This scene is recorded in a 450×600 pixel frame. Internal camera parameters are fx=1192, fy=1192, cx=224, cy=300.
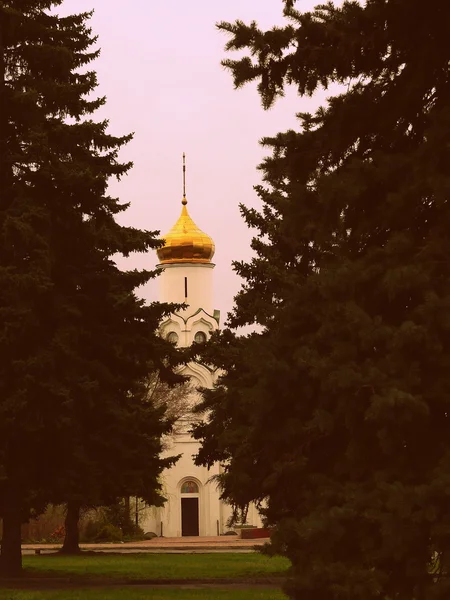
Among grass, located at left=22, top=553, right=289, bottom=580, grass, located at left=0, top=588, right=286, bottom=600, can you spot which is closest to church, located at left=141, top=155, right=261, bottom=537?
grass, located at left=22, top=553, right=289, bottom=580

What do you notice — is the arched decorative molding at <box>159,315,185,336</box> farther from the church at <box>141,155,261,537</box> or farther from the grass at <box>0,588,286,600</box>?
the grass at <box>0,588,286,600</box>

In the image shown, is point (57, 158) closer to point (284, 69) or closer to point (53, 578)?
point (53, 578)

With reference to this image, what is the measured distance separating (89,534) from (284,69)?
39.9 metres

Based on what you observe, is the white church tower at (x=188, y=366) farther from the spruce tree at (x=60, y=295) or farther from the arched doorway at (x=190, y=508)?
the spruce tree at (x=60, y=295)

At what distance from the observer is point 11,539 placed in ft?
70.1

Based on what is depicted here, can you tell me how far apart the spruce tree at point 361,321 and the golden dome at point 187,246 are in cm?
5075

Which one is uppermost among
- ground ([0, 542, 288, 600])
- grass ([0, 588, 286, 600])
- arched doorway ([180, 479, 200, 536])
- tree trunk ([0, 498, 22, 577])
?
arched doorway ([180, 479, 200, 536])

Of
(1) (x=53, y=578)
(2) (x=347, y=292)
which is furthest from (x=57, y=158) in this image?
(2) (x=347, y=292)

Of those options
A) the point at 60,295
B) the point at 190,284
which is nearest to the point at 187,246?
the point at 190,284

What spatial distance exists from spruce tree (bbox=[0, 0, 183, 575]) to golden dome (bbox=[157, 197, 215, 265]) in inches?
1510

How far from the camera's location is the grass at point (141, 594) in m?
16.5

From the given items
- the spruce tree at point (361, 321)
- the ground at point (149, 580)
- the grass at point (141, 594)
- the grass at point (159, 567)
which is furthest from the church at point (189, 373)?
the spruce tree at point (361, 321)

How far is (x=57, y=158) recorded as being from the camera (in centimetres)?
2169

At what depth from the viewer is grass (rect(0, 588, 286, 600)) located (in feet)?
54.3
